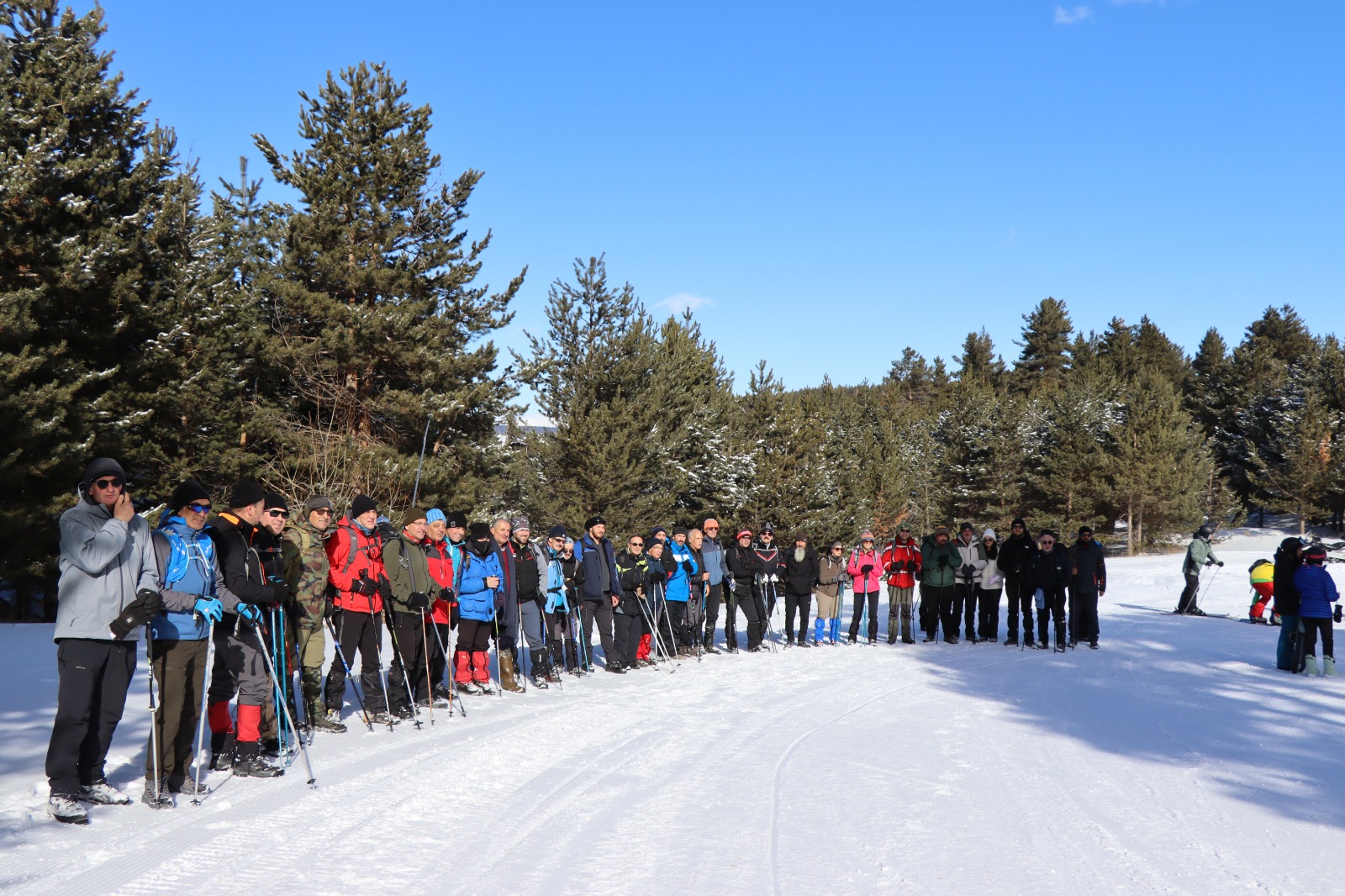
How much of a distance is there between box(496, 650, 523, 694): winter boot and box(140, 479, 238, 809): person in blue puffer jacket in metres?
4.36

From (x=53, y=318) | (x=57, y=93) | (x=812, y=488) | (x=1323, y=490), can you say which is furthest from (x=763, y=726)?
(x=1323, y=490)

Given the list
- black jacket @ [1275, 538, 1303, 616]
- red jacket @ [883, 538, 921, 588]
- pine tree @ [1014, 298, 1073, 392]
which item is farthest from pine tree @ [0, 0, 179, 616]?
pine tree @ [1014, 298, 1073, 392]

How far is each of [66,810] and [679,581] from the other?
8.92 meters

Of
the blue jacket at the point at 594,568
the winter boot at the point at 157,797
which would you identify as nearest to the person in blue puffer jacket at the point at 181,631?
the winter boot at the point at 157,797

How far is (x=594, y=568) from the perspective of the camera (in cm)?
1168

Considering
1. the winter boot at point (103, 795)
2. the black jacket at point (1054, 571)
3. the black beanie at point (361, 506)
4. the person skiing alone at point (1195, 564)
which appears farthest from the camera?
the person skiing alone at point (1195, 564)

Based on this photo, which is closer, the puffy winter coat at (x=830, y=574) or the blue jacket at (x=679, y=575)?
the blue jacket at (x=679, y=575)

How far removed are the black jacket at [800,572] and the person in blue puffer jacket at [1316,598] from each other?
6.58m

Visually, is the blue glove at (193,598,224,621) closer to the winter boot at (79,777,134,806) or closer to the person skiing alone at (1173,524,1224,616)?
the winter boot at (79,777,134,806)

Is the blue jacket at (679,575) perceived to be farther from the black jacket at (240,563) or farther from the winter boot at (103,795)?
the winter boot at (103,795)

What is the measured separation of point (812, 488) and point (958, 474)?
58.1 ft

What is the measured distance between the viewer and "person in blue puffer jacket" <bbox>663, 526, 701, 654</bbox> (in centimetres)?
1323

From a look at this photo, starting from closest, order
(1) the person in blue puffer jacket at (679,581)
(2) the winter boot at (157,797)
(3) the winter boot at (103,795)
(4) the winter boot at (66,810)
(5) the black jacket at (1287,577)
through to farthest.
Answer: (4) the winter boot at (66,810)
(3) the winter boot at (103,795)
(2) the winter boot at (157,797)
(5) the black jacket at (1287,577)
(1) the person in blue puffer jacket at (679,581)

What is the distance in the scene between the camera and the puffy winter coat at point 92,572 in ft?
17.0
